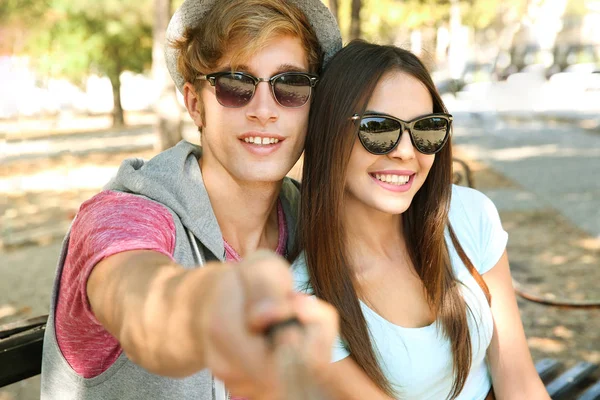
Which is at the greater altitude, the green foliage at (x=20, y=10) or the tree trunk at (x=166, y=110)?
the green foliage at (x=20, y=10)

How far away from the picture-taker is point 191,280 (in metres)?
0.98

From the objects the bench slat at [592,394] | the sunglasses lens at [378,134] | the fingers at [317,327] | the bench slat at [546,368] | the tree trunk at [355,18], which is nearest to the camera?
the fingers at [317,327]

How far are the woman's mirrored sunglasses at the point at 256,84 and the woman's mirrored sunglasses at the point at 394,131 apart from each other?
0.80 feet

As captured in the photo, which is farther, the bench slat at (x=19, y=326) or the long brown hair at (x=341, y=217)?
the bench slat at (x=19, y=326)

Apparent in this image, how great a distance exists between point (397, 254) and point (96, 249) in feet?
4.42

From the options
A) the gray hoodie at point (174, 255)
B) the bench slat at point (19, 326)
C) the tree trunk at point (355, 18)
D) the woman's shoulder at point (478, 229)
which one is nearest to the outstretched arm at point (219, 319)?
the gray hoodie at point (174, 255)

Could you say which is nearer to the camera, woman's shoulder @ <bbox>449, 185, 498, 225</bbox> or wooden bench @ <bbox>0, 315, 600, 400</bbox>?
wooden bench @ <bbox>0, 315, 600, 400</bbox>

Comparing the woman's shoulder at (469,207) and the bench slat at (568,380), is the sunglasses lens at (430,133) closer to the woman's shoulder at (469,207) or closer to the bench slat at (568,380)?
the woman's shoulder at (469,207)

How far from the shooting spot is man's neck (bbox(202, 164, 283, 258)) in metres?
2.46

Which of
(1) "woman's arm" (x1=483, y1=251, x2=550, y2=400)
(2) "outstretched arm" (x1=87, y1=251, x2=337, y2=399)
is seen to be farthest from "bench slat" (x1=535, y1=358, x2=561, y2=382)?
(2) "outstretched arm" (x1=87, y1=251, x2=337, y2=399)

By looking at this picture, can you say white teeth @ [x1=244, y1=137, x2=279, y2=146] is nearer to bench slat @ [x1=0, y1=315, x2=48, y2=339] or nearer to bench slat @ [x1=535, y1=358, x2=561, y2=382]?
bench slat @ [x1=0, y1=315, x2=48, y2=339]

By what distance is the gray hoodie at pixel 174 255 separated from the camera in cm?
192

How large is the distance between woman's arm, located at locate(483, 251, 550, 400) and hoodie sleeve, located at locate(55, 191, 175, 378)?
1.28m

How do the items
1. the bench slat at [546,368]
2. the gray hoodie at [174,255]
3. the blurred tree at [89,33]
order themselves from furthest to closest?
the blurred tree at [89,33] → the bench slat at [546,368] → the gray hoodie at [174,255]
